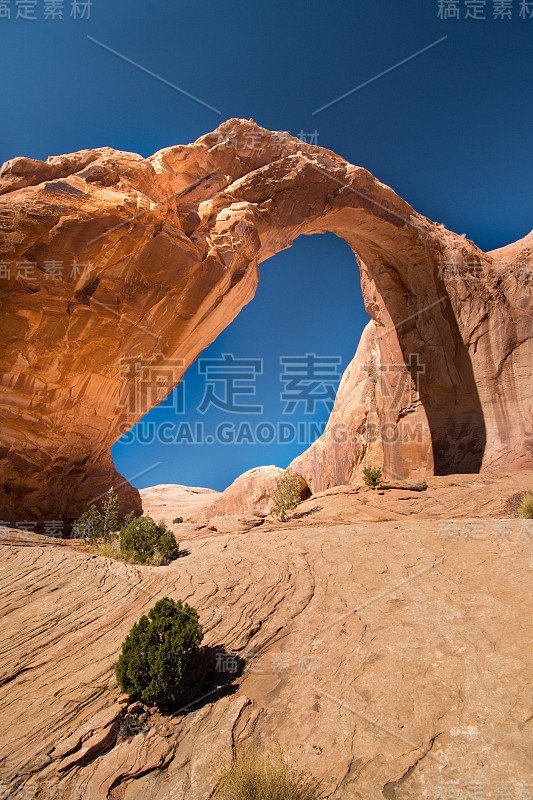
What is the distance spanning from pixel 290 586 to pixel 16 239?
11312 millimetres

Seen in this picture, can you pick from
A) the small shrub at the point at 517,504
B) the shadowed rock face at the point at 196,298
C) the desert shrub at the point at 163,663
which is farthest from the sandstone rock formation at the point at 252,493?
the desert shrub at the point at 163,663

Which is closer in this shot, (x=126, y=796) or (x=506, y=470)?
(x=126, y=796)

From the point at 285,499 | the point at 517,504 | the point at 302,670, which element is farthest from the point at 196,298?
the point at 517,504

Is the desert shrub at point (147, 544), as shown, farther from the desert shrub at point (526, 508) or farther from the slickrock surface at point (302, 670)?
the desert shrub at point (526, 508)

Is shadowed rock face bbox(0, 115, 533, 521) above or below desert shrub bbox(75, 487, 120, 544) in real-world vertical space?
above

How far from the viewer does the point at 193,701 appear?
5.39 metres

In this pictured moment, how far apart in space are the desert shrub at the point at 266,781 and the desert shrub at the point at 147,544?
21.2 feet

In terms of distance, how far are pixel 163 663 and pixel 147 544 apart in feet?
19.7

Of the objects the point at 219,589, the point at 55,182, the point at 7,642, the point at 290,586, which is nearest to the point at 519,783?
the point at 290,586

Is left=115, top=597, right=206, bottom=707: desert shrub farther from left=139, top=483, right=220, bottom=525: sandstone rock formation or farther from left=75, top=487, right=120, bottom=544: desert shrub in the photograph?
left=139, top=483, right=220, bottom=525: sandstone rock formation

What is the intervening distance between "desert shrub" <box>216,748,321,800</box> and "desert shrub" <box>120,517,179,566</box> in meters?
6.47

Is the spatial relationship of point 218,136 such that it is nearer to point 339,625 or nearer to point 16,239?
point 16,239

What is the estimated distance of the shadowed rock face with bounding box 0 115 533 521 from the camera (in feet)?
40.3

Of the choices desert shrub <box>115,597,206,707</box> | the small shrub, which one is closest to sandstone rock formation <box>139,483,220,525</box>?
the small shrub
